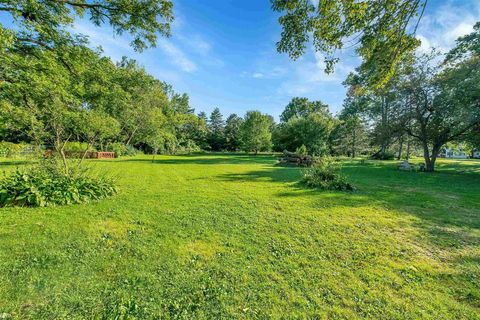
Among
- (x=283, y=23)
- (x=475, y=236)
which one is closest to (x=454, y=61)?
(x=475, y=236)

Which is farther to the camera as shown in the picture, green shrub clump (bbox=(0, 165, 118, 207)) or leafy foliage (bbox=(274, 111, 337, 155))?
Answer: leafy foliage (bbox=(274, 111, 337, 155))

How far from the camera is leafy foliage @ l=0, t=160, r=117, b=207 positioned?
4.82 m

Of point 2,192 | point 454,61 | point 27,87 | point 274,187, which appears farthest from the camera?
point 454,61

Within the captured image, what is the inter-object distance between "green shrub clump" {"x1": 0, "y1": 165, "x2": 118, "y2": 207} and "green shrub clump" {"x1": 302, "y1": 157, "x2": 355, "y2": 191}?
7.00 metres

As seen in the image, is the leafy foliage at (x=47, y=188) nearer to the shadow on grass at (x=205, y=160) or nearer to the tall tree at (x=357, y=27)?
the tall tree at (x=357, y=27)

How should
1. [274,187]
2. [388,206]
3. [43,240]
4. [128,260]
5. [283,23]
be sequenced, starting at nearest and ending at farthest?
[128,260] → [43,240] → [283,23] → [388,206] → [274,187]

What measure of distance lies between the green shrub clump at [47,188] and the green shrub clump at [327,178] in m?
7.00

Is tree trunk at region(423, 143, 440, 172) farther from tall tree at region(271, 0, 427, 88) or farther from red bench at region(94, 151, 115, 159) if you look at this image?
red bench at region(94, 151, 115, 159)

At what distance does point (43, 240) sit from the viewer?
3412 mm

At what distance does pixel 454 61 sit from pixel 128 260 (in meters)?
20.8

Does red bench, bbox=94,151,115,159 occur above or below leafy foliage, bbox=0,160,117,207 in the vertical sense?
above

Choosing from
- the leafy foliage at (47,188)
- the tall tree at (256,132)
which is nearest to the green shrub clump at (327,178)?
the leafy foliage at (47,188)

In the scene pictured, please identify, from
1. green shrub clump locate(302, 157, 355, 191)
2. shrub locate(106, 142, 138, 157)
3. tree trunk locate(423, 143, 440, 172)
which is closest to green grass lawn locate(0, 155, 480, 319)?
green shrub clump locate(302, 157, 355, 191)

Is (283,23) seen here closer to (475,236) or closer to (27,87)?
(475,236)
